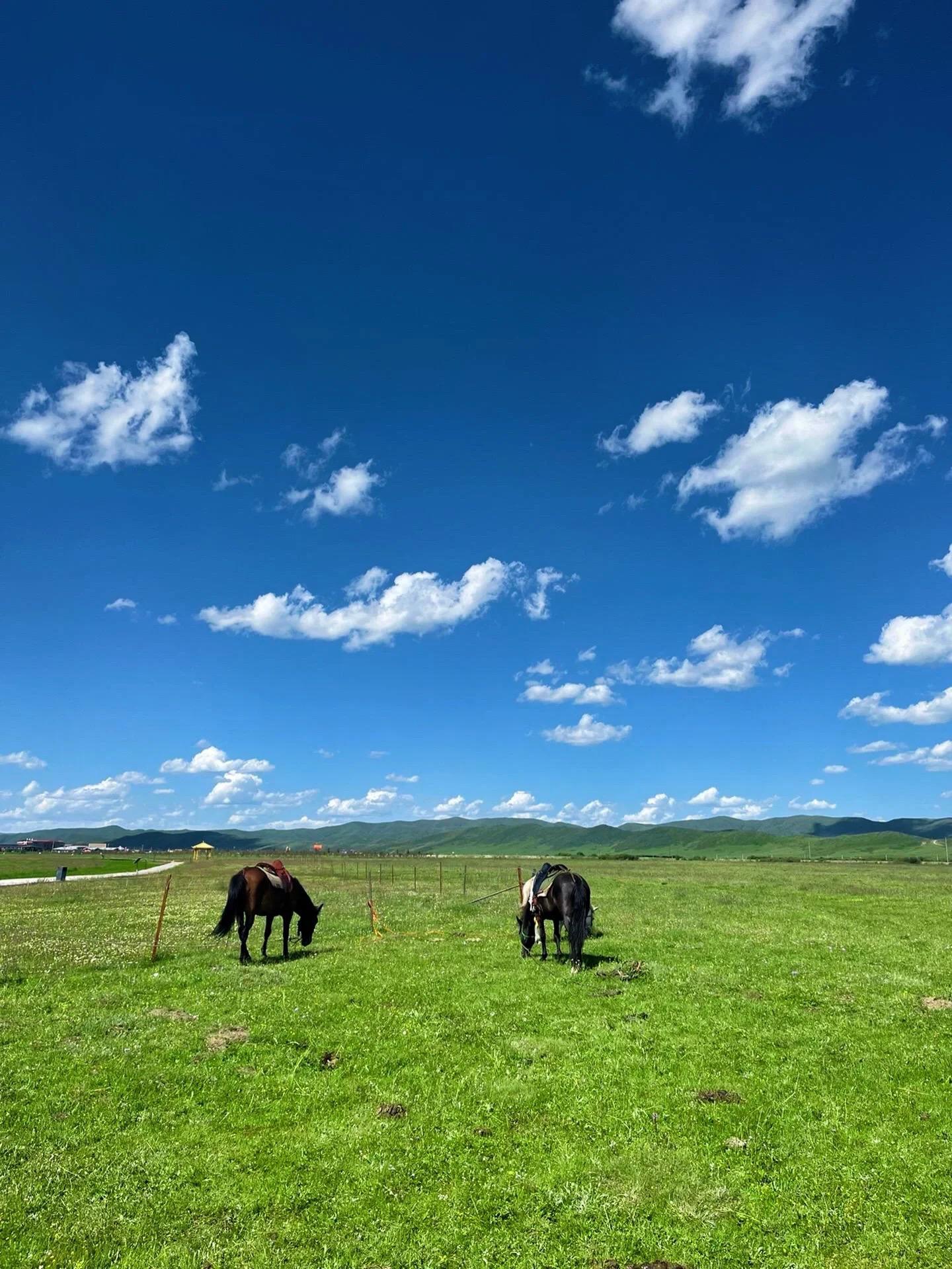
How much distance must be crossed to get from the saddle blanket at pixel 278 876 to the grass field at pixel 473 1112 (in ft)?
9.21

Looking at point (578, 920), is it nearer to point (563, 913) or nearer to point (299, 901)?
point (563, 913)

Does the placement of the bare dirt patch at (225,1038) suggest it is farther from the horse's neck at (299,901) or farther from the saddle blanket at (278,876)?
the horse's neck at (299,901)

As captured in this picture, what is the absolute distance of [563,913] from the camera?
23.7m

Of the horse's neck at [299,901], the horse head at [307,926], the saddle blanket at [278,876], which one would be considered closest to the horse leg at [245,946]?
the saddle blanket at [278,876]

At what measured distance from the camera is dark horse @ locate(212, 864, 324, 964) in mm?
24922

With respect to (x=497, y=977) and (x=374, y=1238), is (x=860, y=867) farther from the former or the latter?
(x=374, y=1238)

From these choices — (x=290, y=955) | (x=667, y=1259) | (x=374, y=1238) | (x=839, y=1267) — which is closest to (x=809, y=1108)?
(x=839, y=1267)

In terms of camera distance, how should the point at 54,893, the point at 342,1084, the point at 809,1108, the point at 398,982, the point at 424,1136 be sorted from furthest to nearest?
the point at 54,893 → the point at 398,982 → the point at 342,1084 → the point at 809,1108 → the point at 424,1136

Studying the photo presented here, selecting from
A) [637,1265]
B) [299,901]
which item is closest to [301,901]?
[299,901]

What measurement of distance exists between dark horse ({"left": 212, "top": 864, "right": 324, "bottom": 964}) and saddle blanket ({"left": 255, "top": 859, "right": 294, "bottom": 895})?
3.0 inches

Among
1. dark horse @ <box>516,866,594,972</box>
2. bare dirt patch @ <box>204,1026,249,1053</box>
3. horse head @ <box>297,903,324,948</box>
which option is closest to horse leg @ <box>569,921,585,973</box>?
dark horse @ <box>516,866,594,972</box>

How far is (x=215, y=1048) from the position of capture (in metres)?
15.1

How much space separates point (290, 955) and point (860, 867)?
120 meters

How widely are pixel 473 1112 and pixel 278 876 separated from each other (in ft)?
53.5
